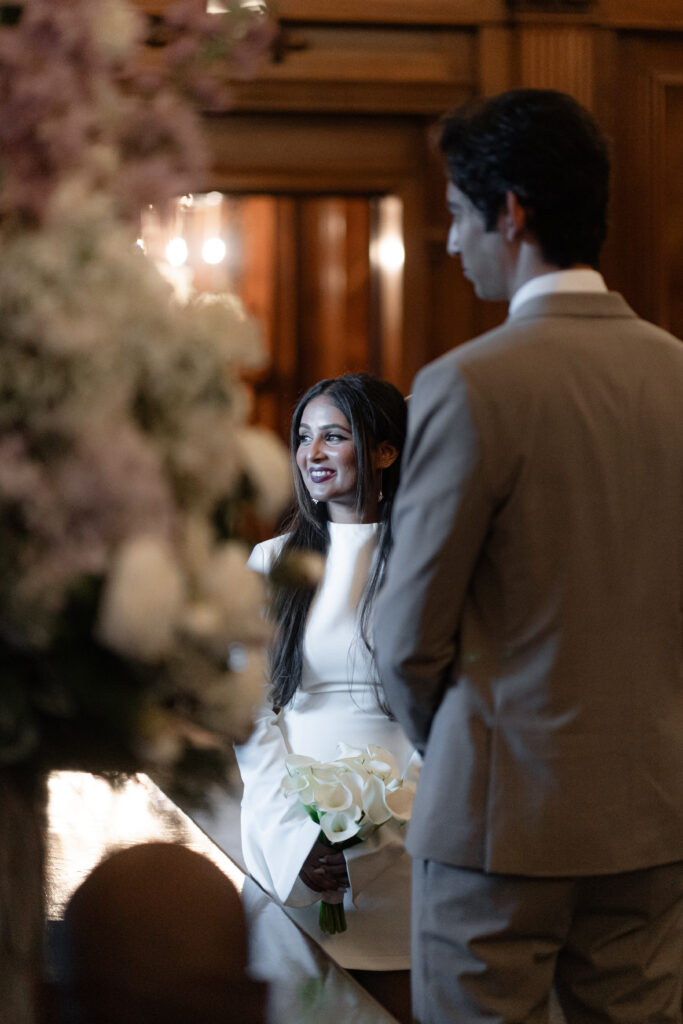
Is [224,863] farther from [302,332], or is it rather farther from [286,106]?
[302,332]

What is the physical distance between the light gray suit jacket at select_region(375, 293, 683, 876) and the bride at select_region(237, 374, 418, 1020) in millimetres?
567

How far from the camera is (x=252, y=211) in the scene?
778cm

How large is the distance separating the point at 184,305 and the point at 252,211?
7.13 metres

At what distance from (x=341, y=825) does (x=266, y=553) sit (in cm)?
64

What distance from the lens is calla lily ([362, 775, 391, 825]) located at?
2039 mm

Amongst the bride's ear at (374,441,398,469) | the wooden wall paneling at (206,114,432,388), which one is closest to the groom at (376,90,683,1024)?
the bride's ear at (374,441,398,469)

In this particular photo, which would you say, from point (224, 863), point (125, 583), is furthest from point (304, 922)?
point (125, 583)

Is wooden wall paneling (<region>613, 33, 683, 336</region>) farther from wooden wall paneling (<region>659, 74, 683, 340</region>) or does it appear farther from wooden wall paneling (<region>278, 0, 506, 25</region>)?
wooden wall paneling (<region>278, 0, 506, 25</region>)

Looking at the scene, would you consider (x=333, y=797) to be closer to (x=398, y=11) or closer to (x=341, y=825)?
(x=341, y=825)

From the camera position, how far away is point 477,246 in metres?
1.54

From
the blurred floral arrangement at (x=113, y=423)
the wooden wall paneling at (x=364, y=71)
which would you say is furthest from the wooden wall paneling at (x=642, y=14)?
the blurred floral arrangement at (x=113, y=423)

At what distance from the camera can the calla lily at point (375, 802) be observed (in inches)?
80.3

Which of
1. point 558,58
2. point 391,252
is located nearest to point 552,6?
point 558,58

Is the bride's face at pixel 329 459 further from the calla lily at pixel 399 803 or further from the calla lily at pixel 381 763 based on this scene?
the calla lily at pixel 399 803
